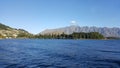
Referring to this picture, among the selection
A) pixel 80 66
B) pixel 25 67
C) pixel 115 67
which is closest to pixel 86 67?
pixel 80 66

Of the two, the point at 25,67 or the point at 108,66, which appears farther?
the point at 108,66

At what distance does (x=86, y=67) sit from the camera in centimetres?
3775

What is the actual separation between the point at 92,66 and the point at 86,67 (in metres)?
1.96

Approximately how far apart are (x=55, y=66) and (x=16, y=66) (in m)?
7.48

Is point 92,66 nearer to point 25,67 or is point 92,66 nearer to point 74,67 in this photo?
point 74,67

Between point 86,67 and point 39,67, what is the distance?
9129 millimetres

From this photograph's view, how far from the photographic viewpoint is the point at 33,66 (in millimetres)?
37312

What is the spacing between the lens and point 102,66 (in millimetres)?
39531

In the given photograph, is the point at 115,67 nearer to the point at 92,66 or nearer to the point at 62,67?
the point at 92,66

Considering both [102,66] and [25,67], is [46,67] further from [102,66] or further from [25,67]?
[102,66]

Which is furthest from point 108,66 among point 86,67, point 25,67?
point 25,67

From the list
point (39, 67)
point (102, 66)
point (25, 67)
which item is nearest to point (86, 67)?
point (102, 66)

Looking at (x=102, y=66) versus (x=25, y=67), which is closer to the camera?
(x=25, y=67)

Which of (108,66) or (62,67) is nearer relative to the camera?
(62,67)
